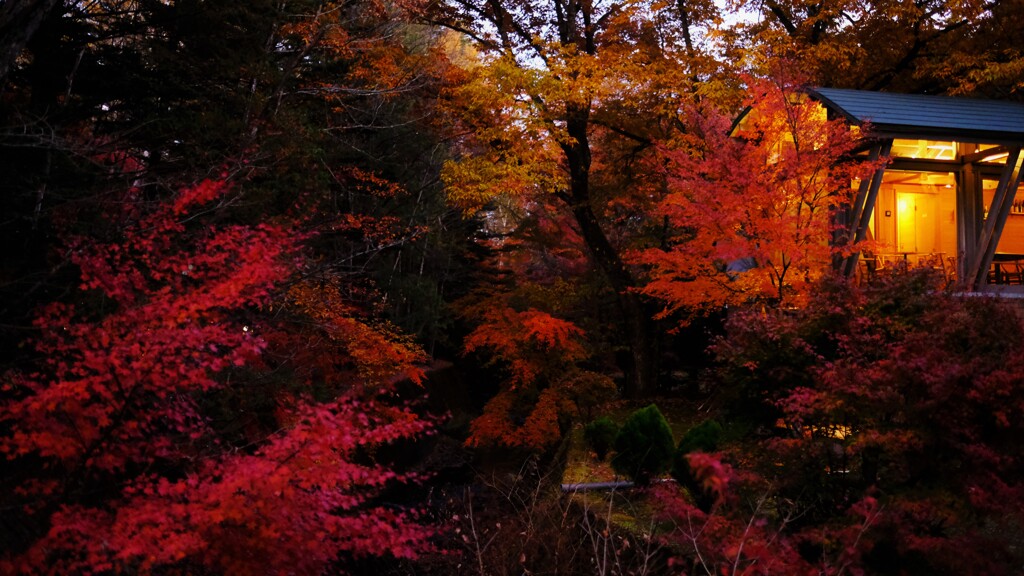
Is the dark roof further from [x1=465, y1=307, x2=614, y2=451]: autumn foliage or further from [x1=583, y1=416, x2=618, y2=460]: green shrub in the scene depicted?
[x1=465, y1=307, x2=614, y2=451]: autumn foliage

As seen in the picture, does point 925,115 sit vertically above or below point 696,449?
above

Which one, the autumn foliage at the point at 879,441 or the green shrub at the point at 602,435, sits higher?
the autumn foliage at the point at 879,441

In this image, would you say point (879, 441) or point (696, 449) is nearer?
point (879, 441)

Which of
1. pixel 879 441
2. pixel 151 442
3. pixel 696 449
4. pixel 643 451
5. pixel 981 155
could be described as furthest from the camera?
pixel 981 155

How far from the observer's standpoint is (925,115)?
1475cm

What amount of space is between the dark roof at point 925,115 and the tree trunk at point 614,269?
5732 millimetres

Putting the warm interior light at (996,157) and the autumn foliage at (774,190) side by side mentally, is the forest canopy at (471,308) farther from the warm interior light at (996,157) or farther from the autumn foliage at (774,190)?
the warm interior light at (996,157)

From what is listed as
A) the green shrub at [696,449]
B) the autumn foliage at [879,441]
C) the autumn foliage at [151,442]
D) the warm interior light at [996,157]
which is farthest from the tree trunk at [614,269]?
the autumn foliage at [151,442]

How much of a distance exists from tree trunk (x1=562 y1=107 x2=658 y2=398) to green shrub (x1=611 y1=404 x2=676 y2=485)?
712 cm

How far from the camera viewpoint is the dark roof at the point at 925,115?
1409 centimetres

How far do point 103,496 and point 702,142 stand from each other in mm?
13068

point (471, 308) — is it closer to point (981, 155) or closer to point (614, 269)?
point (614, 269)

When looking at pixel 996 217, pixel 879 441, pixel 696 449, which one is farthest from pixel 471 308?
pixel 879 441

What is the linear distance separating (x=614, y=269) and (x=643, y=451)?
8626 millimetres
